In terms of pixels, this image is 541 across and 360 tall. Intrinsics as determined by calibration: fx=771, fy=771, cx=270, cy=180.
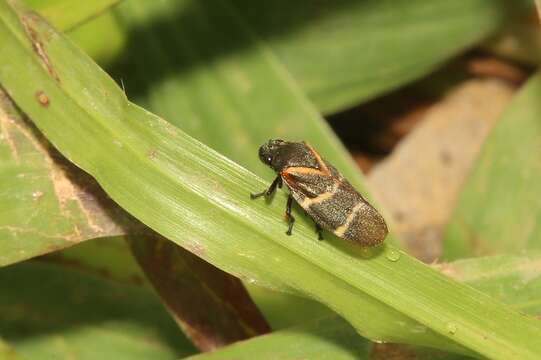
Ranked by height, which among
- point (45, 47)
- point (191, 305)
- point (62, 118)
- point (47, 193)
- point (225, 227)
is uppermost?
point (45, 47)

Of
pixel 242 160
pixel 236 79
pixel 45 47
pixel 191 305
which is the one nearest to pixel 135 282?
pixel 191 305

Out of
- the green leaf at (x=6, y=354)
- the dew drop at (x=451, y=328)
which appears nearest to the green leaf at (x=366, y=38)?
the dew drop at (x=451, y=328)

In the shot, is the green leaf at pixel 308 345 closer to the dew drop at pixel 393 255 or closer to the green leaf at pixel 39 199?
the dew drop at pixel 393 255

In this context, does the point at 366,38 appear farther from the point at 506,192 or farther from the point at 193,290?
the point at 193,290

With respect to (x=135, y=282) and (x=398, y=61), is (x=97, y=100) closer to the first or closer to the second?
(x=135, y=282)

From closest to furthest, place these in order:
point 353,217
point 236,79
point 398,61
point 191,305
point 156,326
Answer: point 353,217 → point 191,305 → point 156,326 → point 236,79 → point 398,61

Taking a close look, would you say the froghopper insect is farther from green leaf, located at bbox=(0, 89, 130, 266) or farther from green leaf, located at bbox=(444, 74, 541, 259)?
green leaf, located at bbox=(444, 74, 541, 259)

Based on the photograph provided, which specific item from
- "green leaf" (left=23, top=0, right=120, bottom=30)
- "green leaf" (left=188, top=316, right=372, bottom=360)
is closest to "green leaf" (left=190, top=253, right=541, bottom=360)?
"green leaf" (left=188, top=316, right=372, bottom=360)
